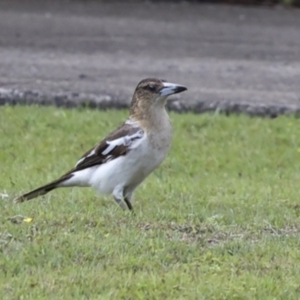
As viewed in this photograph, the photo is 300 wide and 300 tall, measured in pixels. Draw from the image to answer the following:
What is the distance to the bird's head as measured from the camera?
833 centimetres

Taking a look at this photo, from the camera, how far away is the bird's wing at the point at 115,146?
8078 mm

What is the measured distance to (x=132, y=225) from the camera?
7.24m

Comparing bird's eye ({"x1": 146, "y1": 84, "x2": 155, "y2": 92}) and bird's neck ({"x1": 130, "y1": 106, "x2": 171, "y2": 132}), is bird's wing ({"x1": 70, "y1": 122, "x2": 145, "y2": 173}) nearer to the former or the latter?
bird's neck ({"x1": 130, "y1": 106, "x2": 171, "y2": 132})

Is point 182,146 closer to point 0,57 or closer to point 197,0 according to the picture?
point 0,57

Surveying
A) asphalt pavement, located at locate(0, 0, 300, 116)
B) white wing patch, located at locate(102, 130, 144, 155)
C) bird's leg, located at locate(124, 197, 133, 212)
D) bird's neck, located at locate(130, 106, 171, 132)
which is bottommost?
asphalt pavement, located at locate(0, 0, 300, 116)

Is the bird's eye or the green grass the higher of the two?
the bird's eye

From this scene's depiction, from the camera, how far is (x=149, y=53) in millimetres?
16812

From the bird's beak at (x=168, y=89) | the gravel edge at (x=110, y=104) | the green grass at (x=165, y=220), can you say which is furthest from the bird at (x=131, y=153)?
the gravel edge at (x=110, y=104)

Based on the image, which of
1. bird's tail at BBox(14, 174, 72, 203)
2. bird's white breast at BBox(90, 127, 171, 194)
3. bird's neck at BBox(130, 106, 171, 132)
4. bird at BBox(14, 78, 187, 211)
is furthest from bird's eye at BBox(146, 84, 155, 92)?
bird's tail at BBox(14, 174, 72, 203)

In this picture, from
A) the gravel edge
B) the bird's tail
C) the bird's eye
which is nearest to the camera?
the bird's tail

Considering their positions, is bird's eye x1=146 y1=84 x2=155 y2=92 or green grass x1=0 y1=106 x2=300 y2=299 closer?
green grass x1=0 y1=106 x2=300 y2=299

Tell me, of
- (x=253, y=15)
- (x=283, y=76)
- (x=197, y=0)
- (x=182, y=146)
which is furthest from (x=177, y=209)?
(x=197, y=0)

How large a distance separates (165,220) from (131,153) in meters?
0.73

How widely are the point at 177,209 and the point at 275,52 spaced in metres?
9.58
